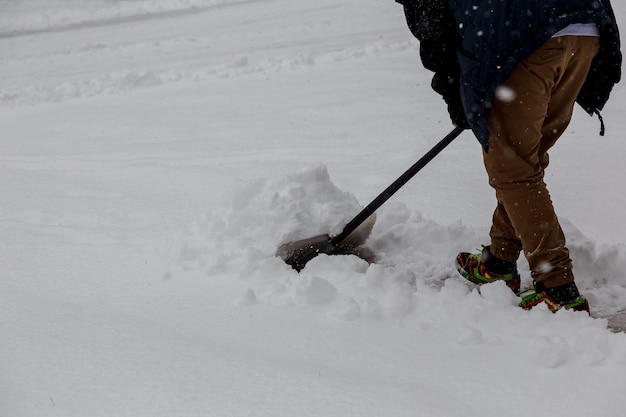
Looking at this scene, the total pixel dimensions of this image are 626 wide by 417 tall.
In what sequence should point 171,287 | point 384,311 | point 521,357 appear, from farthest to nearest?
point 171,287 → point 384,311 → point 521,357

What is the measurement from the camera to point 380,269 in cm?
244

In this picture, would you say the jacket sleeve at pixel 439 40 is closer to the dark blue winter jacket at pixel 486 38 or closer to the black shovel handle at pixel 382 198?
the dark blue winter jacket at pixel 486 38

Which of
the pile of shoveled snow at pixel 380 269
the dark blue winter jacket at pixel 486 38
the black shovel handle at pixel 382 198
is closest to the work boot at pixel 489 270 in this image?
the pile of shoveled snow at pixel 380 269

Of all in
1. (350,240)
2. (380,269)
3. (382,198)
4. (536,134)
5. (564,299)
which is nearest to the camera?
(536,134)

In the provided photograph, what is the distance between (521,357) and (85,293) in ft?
5.36

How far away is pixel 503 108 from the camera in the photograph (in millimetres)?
2053

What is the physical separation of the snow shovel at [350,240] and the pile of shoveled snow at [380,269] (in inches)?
2.4

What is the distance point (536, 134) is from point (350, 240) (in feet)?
3.28

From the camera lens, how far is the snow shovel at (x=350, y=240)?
2604mm

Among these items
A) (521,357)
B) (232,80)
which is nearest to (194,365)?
(521,357)

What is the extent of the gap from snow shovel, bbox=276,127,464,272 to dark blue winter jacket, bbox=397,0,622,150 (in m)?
0.42

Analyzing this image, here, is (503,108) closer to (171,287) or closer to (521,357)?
(521,357)

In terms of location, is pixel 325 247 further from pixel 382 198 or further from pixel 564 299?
pixel 564 299

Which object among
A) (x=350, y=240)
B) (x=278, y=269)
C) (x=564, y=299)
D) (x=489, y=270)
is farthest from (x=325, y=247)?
(x=564, y=299)
